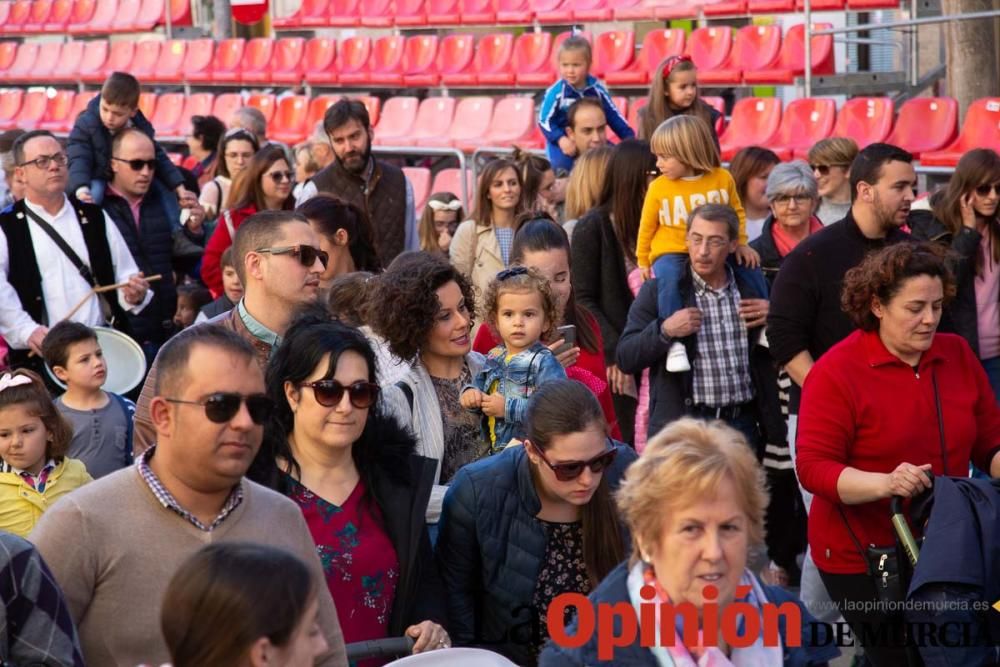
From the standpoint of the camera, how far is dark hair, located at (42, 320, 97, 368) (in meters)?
6.84

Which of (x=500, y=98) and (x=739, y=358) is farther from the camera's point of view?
(x=500, y=98)

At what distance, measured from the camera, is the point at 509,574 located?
426 centimetres

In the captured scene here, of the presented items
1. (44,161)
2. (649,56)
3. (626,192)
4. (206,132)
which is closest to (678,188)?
(626,192)

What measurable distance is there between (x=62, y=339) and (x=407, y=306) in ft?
8.28

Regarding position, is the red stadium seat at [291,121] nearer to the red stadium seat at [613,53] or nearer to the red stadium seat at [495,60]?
the red stadium seat at [495,60]

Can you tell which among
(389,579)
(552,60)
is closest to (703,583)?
(389,579)

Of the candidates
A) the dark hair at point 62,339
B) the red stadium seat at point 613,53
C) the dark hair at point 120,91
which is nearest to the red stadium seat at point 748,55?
the red stadium seat at point 613,53

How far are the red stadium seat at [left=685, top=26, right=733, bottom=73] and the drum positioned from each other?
8.55m

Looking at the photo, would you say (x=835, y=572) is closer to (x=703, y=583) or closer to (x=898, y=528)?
(x=898, y=528)

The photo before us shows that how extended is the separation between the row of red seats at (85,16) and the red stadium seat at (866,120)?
1362 cm

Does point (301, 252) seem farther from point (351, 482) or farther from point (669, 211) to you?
point (669, 211)

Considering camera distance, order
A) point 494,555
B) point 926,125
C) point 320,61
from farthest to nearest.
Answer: point 320,61 < point 926,125 < point 494,555

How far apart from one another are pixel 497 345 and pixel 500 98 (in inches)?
454

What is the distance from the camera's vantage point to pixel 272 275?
5.05 meters
